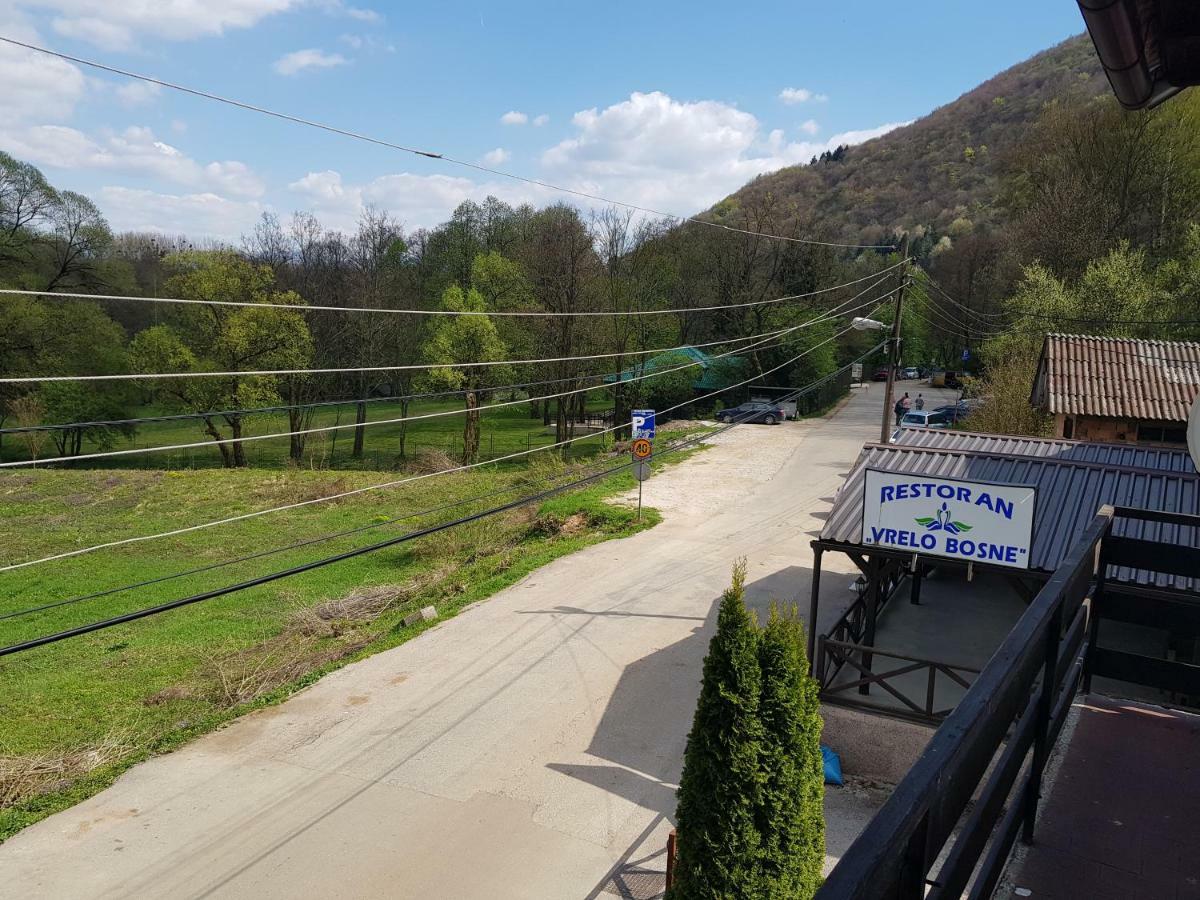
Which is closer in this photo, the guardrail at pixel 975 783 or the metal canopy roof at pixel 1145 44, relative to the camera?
the guardrail at pixel 975 783

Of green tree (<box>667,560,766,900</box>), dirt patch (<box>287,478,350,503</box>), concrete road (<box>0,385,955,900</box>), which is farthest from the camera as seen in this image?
dirt patch (<box>287,478,350,503</box>)

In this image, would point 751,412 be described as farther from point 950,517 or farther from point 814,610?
point 950,517

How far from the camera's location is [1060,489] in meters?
11.2

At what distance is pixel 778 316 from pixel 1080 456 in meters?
35.2

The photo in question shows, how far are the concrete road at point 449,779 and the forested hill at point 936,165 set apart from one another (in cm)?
9469

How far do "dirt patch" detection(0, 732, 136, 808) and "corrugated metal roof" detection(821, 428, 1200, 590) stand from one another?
11012 mm

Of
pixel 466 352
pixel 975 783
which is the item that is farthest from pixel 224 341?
pixel 975 783

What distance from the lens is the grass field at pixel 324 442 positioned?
41562 mm

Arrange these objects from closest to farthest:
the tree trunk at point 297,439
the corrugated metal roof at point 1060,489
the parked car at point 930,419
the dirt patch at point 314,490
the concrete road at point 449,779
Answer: the concrete road at point 449,779, the corrugated metal roof at point 1060,489, the dirt patch at point 314,490, the parked car at point 930,419, the tree trunk at point 297,439

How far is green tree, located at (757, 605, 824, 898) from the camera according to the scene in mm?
7109

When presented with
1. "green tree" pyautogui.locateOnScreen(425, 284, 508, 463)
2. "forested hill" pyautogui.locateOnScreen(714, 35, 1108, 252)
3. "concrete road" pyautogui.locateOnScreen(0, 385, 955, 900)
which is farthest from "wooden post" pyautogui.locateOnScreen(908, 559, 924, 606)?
"forested hill" pyautogui.locateOnScreen(714, 35, 1108, 252)

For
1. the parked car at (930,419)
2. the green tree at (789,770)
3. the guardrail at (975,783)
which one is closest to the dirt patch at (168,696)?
the green tree at (789,770)

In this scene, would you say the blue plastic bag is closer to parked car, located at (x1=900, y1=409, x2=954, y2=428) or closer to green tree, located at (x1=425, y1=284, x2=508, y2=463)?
parked car, located at (x1=900, y1=409, x2=954, y2=428)

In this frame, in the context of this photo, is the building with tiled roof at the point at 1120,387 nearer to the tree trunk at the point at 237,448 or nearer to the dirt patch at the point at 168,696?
the dirt patch at the point at 168,696
